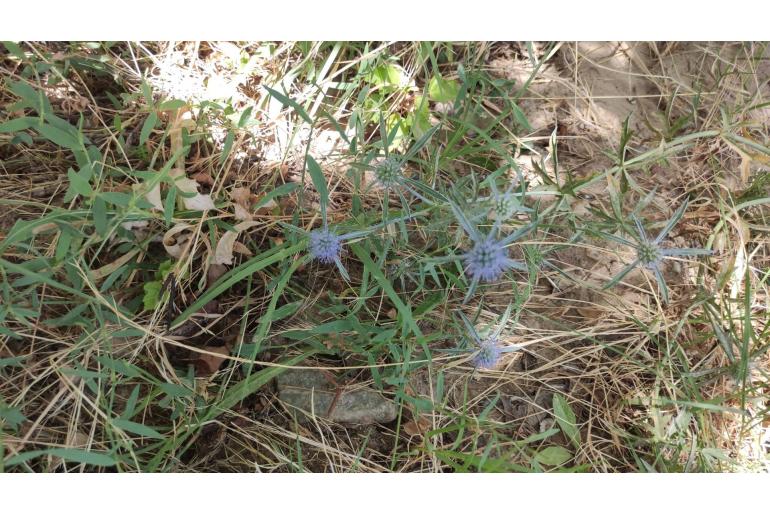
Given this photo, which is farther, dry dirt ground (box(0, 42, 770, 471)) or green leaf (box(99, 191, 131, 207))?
dry dirt ground (box(0, 42, 770, 471))

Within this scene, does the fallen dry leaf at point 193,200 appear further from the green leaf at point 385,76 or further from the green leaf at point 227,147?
the green leaf at point 385,76

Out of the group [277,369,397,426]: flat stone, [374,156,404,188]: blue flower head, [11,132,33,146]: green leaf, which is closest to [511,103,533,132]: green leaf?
[374,156,404,188]: blue flower head

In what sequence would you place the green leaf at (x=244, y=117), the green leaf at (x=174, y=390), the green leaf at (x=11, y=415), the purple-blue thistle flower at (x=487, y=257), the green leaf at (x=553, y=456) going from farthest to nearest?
the green leaf at (x=244, y=117) → the green leaf at (x=553, y=456) → the green leaf at (x=174, y=390) → the green leaf at (x=11, y=415) → the purple-blue thistle flower at (x=487, y=257)

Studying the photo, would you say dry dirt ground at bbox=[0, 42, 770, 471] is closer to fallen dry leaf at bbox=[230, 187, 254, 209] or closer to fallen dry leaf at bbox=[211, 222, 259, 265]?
fallen dry leaf at bbox=[230, 187, 254, 209]

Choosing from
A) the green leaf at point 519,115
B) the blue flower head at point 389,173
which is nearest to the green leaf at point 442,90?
the green leaf at point 519,115

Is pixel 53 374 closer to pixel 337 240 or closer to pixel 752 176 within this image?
pixel 337 240
